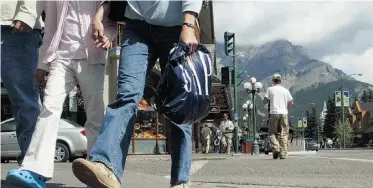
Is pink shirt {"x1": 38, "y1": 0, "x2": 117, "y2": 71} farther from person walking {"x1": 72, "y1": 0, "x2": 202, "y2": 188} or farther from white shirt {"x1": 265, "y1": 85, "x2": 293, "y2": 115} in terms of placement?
white shirt {"x1": 265, "y1": 85, "x2": 293, "y2": 115}

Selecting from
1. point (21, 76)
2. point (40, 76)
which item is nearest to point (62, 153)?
point (21, 76)

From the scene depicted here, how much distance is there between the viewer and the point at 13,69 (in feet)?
13.5

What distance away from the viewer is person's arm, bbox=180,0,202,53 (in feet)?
11.3

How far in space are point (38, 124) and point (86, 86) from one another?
495mm

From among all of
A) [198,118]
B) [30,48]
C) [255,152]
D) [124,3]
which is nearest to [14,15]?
[30,48]

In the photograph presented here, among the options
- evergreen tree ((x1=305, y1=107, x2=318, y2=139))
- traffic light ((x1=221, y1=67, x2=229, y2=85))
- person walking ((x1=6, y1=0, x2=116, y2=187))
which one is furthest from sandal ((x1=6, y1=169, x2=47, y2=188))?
evergreen tree ((x1=305, y1=107, x2=318, y2=139))

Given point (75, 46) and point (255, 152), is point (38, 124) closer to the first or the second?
point (75, 46)

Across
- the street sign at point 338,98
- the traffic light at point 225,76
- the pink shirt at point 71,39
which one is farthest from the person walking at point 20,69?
the street sign at point 338,98

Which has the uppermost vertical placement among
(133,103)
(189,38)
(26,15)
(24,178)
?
(26,15)

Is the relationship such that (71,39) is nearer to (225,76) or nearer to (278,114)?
(278,114)

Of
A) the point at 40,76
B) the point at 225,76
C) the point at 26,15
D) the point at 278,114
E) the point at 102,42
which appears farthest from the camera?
the point at 225,76

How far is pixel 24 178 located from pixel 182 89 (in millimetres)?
1088

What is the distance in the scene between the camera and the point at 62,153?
13.6m

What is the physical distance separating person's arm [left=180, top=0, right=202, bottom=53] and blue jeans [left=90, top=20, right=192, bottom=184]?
221 millimetres
